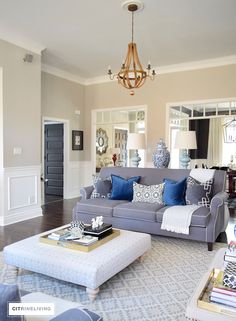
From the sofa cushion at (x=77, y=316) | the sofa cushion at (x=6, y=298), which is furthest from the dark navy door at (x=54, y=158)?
the sofa cushion at (x=6, y=298)

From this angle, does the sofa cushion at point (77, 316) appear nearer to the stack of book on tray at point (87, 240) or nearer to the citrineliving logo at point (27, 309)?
the citrineliving logo at point (27, 309)

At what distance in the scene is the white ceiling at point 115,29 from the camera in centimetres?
387

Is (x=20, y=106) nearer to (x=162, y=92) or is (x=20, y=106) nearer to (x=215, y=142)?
(x=162, y=92)

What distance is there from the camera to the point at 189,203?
385cm

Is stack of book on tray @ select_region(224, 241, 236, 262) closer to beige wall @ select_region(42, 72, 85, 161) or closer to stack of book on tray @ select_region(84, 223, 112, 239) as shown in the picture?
stack of book on tray @ select_region(84, 223, 112, 239)

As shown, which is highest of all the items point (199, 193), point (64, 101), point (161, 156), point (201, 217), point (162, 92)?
point (162, 92)

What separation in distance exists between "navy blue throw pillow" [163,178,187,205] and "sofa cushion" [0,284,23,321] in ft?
10.7

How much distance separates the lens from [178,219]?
11.6 feet

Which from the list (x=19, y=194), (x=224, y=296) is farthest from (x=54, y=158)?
(x=224, y=296)

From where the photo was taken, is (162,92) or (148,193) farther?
(162,92)

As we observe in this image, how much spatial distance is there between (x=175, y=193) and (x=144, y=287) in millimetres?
1715

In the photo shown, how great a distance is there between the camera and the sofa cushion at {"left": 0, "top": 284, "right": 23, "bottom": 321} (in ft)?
2.69

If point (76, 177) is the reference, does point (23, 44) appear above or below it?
above

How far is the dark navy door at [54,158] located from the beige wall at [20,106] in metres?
2.09
